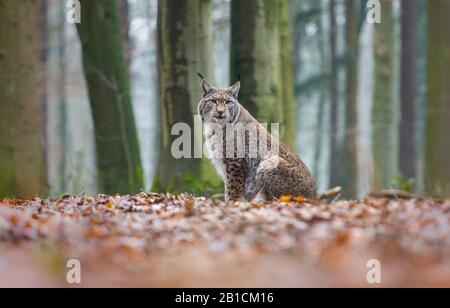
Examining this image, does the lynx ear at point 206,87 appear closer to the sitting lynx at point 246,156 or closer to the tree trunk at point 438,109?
the sitting lynx at point 246,156

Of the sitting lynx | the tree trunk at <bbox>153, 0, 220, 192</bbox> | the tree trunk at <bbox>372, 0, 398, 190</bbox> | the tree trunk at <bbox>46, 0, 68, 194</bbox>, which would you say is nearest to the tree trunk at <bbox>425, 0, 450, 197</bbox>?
the tree trunk at <bbox>372, 0, 398, 190</bbox>

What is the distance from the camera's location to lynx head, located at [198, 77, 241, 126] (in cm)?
934

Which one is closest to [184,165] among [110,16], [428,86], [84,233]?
[110,16]

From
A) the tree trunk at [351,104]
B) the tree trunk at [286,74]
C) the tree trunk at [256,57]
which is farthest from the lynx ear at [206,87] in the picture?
the tree trunk at [351,104]

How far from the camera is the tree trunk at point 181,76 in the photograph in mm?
10828

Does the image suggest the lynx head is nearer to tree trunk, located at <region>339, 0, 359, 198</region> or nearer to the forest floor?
the forest floor

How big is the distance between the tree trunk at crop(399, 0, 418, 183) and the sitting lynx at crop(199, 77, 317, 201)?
12.1 metres

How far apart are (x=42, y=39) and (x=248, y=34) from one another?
16539mm

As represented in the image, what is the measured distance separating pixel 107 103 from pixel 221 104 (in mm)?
3517

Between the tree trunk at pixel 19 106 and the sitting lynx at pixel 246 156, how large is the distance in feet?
14.2

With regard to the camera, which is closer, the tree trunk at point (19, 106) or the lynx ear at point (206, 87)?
the lynx ear at point (206, 87)

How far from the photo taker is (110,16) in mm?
12359

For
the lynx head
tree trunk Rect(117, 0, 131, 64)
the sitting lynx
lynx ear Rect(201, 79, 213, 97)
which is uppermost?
tree trunk Rect(117, 0, 131, 64)
